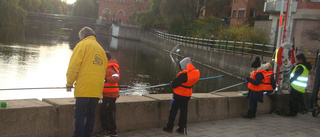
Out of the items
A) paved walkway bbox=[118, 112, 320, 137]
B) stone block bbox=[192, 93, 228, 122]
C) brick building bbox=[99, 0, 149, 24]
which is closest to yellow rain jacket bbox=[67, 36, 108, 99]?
paved walkway bbox=[118, 112, 320, 137]

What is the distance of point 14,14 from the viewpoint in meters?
43.0

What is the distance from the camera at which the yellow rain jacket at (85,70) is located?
16.7 ft

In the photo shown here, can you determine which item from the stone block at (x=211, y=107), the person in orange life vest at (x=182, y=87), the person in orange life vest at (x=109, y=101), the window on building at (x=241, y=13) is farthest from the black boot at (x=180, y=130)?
the window on building at (x=241, y=13)

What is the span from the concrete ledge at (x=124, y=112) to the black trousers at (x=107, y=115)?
0.21 m

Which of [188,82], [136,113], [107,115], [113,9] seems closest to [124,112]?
[136,113]

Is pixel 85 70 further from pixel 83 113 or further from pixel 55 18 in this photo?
pixel 55 18

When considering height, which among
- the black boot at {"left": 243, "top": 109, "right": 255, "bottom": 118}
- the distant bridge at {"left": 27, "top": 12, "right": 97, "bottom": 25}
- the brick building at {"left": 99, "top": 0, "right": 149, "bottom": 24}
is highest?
the brick building at {"left": 99, "top": 0, "right": 149, "bottom": 24}

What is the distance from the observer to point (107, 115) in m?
6.07

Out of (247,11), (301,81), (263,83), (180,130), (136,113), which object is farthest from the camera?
(247,11)

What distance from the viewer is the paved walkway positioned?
22.9 feet

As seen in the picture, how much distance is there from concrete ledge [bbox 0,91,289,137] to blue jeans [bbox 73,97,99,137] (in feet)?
1.44

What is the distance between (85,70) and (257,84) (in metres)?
5.18

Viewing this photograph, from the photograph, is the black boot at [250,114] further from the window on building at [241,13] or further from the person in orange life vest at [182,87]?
the window on building at [241,13]

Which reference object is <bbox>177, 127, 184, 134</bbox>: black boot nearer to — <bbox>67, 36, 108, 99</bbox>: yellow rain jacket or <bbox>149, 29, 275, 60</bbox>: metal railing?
<bbox>67, 36, 108, 99</bbox>: yellow rain jacket
